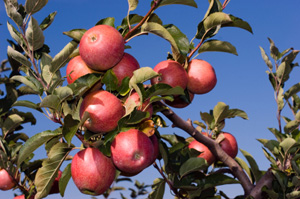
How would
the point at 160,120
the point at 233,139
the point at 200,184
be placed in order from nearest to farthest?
the point at 160,120 → the point at 200,184 → the point at 233,139

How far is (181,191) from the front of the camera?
329cm

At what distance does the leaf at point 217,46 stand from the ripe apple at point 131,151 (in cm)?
93

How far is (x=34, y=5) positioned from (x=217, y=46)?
1.41 metres

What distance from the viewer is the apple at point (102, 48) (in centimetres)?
215

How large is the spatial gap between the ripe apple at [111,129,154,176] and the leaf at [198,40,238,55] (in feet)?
3.04

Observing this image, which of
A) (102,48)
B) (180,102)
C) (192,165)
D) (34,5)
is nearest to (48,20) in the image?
(34,5)

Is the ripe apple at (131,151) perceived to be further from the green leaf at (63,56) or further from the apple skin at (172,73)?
the green leaf at (63,56)

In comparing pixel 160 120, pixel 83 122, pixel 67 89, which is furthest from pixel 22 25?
pixel 160 120

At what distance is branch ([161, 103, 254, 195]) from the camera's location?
2710 mm

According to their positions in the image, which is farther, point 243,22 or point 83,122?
point 243,22

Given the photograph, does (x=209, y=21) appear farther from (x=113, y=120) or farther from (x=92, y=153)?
(x=92, y=153)

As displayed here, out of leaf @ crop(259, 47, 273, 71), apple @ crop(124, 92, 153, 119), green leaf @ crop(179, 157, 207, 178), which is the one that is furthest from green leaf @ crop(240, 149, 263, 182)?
apple @ crop(124, 92, 153, 119)

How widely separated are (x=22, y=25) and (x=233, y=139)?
2.34 m

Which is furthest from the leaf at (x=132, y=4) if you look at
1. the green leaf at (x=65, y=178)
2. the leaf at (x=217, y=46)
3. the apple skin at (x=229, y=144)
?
the apple skin at (x=229, y=144)
